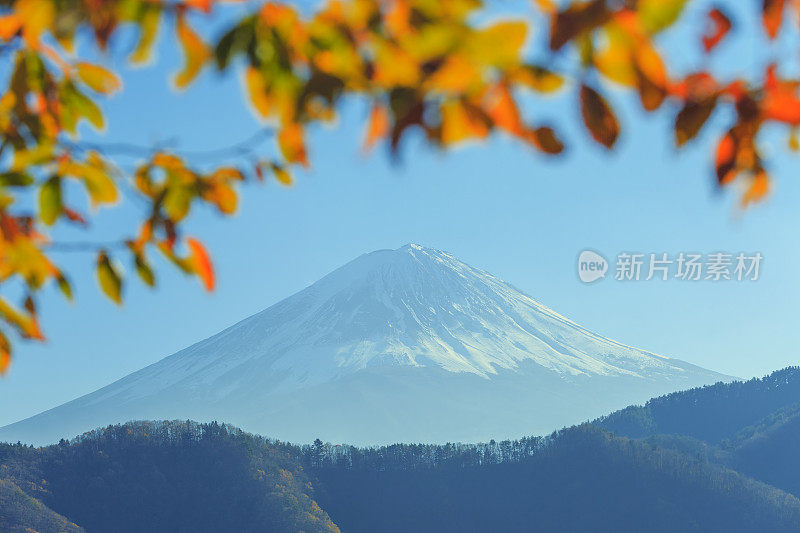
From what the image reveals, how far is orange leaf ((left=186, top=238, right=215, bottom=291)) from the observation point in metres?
1.81

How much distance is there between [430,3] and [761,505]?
198 feet

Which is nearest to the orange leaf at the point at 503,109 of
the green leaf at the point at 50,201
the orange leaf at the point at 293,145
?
the orange leaf at the point at 293,145

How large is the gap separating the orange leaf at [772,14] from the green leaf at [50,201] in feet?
5.03

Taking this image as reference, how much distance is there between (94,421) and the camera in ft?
456

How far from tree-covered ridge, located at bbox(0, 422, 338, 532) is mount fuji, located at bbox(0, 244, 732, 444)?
69036mm

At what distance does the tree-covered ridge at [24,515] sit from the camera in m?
46.6

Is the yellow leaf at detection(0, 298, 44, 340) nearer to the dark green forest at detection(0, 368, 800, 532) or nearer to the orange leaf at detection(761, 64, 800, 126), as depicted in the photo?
the orange leaf at detection(761, 64, 800, 126)

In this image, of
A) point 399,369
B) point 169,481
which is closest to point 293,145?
point 169,481

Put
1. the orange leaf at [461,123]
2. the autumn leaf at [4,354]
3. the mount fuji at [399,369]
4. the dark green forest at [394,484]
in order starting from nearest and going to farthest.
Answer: the orange leaf at [461,123], the autumn leaf at [4,354], the dark green forest at [394,484], the mount fuji at [399,369]

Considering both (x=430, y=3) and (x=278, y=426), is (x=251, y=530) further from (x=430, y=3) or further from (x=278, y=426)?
(x=278, y=426)

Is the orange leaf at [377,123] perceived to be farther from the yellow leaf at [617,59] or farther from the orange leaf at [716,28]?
the orange leaf at [716,28]

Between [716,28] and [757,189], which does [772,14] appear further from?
[757,189]

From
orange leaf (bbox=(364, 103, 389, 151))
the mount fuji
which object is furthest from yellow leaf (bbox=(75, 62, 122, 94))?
the mount fuji

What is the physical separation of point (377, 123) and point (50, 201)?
943 millimetres
